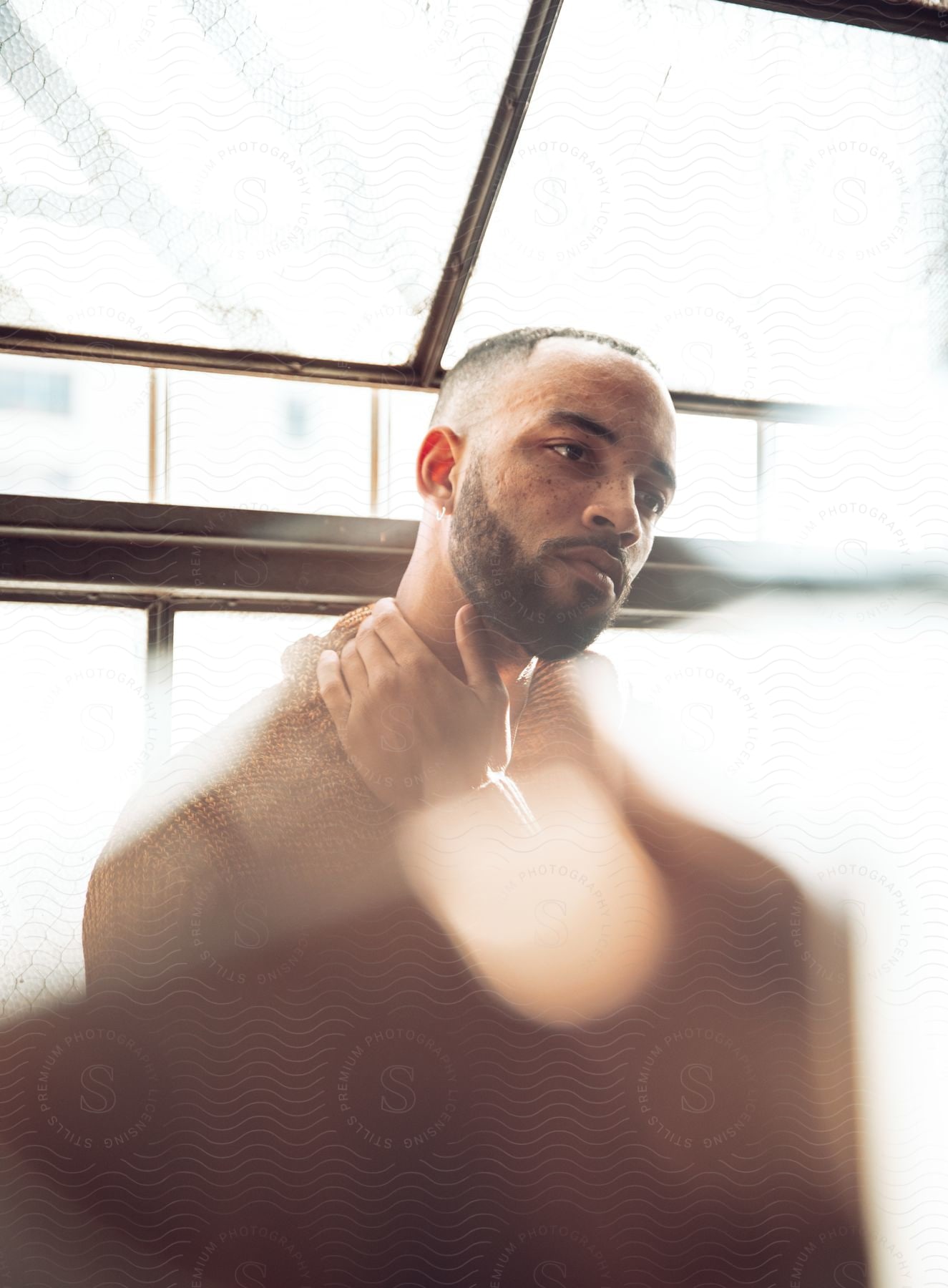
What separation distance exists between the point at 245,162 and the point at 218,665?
705mm

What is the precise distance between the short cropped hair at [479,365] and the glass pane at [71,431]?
0.41 meters

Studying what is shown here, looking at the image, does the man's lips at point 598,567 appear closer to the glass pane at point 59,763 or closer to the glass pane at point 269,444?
the glass pane at point 269,444

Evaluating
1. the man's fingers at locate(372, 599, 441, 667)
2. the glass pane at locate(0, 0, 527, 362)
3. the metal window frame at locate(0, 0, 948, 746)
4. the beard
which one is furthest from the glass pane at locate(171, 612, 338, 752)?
the glass pane at locate(0, 0, 527, 362)

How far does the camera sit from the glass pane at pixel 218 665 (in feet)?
4.02

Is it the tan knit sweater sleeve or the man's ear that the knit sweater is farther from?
the man's ear

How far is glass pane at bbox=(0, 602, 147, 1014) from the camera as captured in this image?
119 cm

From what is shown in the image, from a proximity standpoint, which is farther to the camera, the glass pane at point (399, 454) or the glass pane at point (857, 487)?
the glass pane at point (857, 487)

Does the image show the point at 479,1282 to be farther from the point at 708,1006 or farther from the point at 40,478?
the point at 40,478

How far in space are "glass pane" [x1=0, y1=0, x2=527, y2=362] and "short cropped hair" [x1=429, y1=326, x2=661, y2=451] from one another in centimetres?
9

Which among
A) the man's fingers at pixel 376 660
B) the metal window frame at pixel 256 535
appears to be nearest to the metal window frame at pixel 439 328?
the metal window frame at pixel 256 535

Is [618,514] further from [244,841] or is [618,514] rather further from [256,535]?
[244,841]

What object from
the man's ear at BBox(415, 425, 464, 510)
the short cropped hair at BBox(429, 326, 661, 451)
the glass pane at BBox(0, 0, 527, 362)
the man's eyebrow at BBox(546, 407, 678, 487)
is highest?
the glass pane at BBox(0, 0, 527, 362)

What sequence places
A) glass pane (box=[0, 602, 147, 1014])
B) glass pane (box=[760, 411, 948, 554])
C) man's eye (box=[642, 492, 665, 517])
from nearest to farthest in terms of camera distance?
1. glass pane (box=[0, 602, 147, 1014])
2. man's eye (box=[642, 492, 665, 517])
3. glass pane (box=[760, 411, 948, 554])

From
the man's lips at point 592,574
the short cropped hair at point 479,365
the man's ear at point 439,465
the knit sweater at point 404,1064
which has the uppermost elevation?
the short cropped hair at point 479,365
